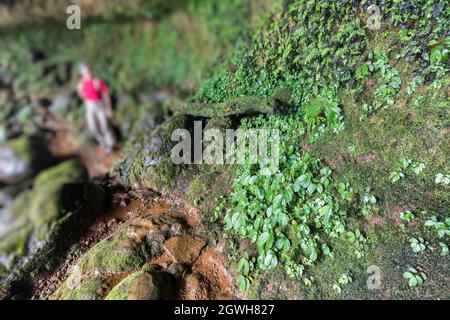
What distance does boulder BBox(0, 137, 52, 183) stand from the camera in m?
7.58

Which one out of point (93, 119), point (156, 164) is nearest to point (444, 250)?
point (156, 164)

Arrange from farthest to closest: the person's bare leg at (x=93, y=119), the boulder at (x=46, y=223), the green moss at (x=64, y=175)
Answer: the person's bare leg at (x=93, y=119) → the green moss at (x=64, y=175) → the boulder at (x=46, y=223)

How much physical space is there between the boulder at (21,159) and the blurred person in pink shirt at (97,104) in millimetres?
1465

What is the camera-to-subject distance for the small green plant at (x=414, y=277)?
3.10 meters

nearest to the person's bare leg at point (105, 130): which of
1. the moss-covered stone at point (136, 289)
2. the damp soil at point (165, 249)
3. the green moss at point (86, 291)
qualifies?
the damp soil at point (165, 249)

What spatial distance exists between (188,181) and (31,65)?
8793 millimetres

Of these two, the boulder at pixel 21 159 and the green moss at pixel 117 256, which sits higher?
the green moss at pixel 117 256

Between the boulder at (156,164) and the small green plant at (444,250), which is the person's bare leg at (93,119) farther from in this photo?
the small green plant at (444,250)

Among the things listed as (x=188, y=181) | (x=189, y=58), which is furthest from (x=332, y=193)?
(x=189, y=58)

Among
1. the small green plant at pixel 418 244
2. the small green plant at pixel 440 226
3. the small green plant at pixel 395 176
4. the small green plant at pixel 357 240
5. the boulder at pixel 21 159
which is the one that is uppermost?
the small green plant at pixel 395 176

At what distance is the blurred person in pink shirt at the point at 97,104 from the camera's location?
7.52 m

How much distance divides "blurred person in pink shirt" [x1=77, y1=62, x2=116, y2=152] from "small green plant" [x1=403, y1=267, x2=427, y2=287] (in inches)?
287

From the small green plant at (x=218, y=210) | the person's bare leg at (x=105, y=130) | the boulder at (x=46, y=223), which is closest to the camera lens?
the small green plant at (x=218, y=210)

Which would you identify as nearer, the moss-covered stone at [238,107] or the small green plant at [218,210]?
the small green plant at [218,210]
